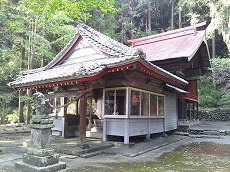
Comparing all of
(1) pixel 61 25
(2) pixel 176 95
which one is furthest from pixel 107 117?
(1) pixel 61 25

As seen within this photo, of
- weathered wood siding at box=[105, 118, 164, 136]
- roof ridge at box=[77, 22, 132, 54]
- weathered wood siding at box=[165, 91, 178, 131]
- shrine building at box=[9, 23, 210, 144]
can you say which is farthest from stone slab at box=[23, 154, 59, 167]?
weathered wood siding at box=[165, 91, 178, 131]

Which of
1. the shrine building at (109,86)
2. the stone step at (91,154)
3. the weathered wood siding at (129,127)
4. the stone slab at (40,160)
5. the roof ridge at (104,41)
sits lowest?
the stone step at (91,154)

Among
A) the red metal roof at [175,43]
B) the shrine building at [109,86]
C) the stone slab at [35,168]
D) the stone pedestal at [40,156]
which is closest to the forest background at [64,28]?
the shrine building at [109,86]

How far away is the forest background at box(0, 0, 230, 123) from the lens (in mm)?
11031

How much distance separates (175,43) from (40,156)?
46.6ft

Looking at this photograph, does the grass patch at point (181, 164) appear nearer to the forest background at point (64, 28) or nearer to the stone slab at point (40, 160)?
the stone slab at point (40, 160)

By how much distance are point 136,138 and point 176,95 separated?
4.86 m

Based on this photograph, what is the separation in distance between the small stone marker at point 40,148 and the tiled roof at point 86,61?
1.76m

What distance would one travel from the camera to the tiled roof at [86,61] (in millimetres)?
Answer: 7238

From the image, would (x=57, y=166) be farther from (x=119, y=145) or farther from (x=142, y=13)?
(x=142, y=13)

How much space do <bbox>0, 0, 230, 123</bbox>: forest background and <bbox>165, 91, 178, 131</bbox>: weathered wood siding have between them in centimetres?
586

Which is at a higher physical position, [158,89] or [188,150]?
[158,89]

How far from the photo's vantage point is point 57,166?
5.55m

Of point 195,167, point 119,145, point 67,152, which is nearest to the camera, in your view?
point 195,167
